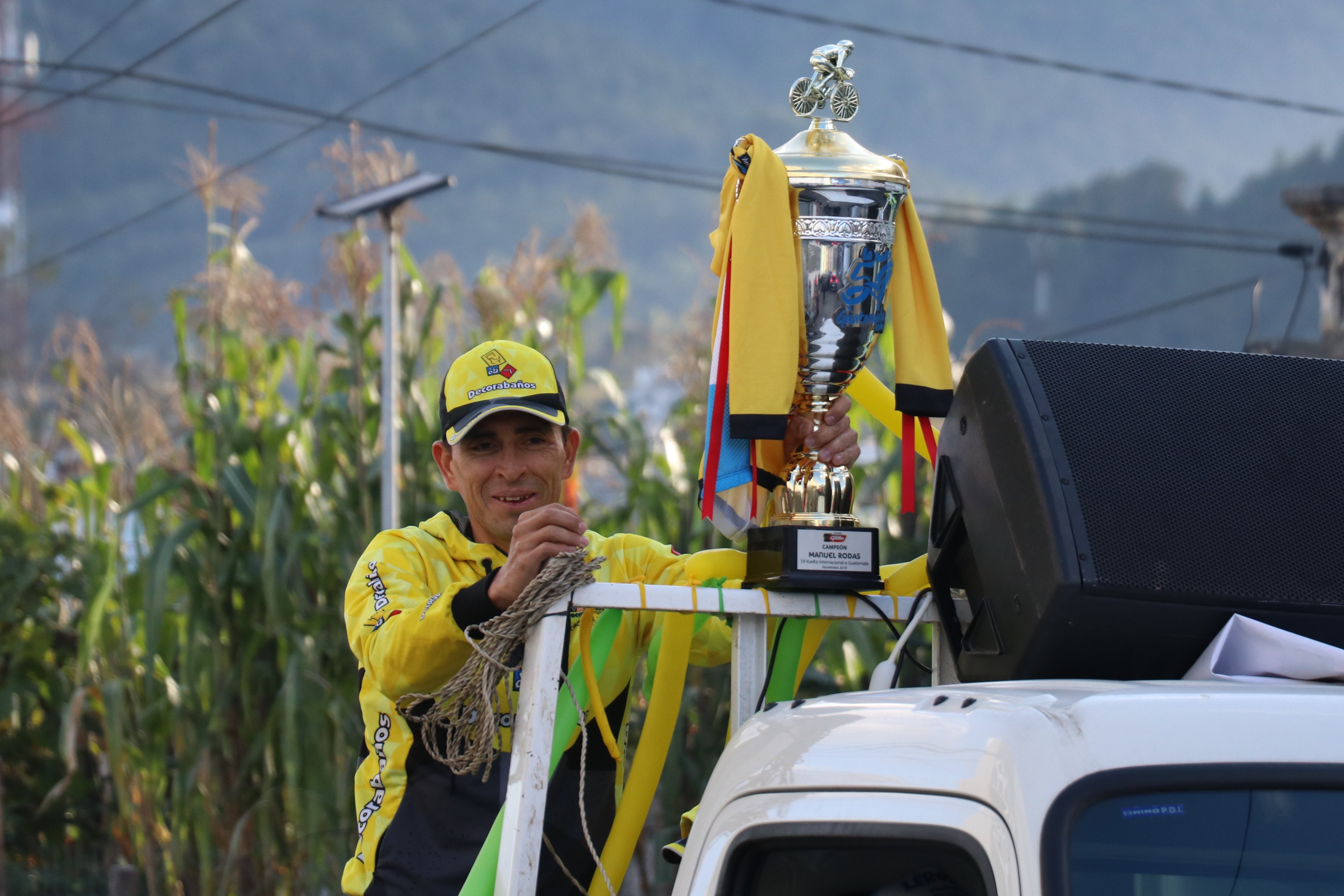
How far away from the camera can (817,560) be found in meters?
2.36

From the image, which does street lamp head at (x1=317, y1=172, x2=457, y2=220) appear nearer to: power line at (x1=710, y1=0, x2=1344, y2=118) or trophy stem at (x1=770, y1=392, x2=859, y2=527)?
trophy stem at (x1=770, y1=392, x2=859, y2=527)

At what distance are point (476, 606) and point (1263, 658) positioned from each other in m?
1.09

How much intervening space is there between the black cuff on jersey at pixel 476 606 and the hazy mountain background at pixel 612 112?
302 feet

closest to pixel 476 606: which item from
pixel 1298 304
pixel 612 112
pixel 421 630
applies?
pixel 421 630

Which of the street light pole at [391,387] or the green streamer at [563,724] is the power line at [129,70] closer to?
the street light pole at [391,387]

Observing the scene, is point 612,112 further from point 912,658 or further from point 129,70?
point 912,658

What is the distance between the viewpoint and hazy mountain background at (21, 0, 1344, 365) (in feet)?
438

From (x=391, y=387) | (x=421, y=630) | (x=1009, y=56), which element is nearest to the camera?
(x=421, y=630)

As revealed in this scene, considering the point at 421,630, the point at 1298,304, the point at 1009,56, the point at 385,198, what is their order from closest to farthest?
the point at 421,630 → the point at 385,198 → the point at 1298,304 → the point at 1009,56

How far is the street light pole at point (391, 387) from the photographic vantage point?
5227mm

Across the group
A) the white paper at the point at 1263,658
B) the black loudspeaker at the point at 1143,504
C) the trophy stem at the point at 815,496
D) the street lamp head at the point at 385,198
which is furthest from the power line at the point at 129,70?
the white paper at the point at 1263,658

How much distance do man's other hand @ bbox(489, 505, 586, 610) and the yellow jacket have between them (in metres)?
0.04

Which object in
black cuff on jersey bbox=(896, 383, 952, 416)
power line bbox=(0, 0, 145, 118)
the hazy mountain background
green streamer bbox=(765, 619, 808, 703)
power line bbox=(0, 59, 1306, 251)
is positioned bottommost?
green streamer bbox=(765, 619, 808, 703)

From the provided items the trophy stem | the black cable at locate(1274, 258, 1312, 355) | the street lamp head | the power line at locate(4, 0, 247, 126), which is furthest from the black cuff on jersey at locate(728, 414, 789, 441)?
the power line at locate(4, 0, 247, 126)
